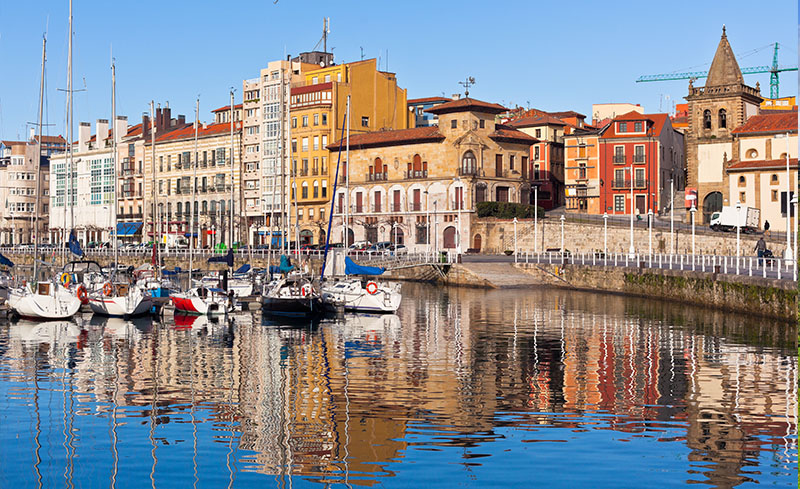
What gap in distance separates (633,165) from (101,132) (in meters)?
77.2

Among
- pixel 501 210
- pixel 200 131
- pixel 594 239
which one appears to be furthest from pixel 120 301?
pixel 200 131

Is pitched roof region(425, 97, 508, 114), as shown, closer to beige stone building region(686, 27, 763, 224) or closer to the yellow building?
the yellow building

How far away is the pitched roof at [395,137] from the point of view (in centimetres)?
10012

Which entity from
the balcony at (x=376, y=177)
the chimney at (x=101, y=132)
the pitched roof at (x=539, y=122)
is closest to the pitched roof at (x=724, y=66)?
the pitched roof at (x=539, y=122)

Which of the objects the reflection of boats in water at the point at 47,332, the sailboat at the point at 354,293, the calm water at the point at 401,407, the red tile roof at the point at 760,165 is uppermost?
the red tile roof at the point at 760,165

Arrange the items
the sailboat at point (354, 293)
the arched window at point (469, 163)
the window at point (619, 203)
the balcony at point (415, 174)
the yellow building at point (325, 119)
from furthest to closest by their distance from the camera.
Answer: the yellow building at point (325, 119) < the window at point (619, 203) < the balcony at point (415, 174) < the arched window at point (469, 163) < the sailboat at point (354, 293)

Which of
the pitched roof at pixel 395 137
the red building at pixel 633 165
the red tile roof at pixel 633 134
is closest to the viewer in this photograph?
the pitched roof at pixel 395 137

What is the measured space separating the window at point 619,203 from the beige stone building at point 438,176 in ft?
28.9

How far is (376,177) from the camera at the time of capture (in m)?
104

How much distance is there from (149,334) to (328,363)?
492 inches

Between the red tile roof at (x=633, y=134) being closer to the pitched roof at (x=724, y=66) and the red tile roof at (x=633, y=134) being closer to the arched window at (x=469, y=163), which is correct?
the pitched roof at (x=724, y=66)

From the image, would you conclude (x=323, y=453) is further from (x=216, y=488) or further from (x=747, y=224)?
(x=747, y=224)

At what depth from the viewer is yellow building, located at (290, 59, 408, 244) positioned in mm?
109188

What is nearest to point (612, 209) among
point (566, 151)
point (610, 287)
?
point (566, 151)
